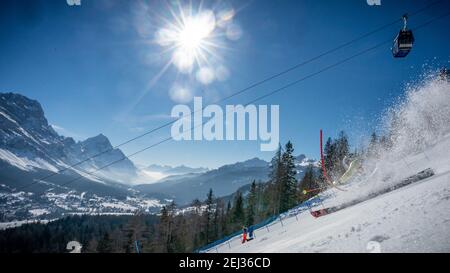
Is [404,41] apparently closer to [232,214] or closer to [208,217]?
[232,214]

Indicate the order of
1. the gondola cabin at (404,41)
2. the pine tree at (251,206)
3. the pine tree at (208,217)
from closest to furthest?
1. the gondola cabin at (404,41)
2. the pine tree at (251,206)
3. the pine tree at (208,217)

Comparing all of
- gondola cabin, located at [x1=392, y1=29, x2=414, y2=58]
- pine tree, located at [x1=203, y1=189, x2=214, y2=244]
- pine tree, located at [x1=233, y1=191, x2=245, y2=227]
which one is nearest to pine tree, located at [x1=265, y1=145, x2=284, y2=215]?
pine tree, located at [x1=233, y1=191, x2=245, y2=227]

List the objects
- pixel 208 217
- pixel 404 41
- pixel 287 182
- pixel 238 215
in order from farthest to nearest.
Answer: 1. pixel 208 217
2. pixel 238 215
3. pixel 287 182
4. pixel 404 41

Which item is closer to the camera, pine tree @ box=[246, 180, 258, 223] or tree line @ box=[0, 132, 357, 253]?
tree line @ box=[0, 132, 357, 253]

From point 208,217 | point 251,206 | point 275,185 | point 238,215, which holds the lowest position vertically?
point 208,217

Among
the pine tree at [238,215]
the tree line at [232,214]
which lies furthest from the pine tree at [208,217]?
the pine tree at [238,215]

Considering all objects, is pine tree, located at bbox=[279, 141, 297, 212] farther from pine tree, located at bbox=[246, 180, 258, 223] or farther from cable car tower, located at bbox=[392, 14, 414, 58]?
cable car tower, located at bbox=[392, 14, 414, 58]

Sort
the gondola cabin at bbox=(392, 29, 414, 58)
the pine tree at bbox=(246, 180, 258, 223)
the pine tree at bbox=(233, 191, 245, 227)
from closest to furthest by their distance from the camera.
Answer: the gondola cabin at bbox=(392, 29, 414, 58)
the pine tree at bbox=(246, 180, 258, 223)
the pine tree at bbox=(233, 191, 245, 227)

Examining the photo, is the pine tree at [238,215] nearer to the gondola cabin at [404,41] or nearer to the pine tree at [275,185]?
the pine tree at [275,185]

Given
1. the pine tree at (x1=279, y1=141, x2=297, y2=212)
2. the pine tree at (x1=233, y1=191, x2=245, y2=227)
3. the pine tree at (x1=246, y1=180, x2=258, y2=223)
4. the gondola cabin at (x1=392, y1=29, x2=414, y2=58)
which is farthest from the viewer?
the pine tree at (x1=233, y1=191, x2=245, y2=227)

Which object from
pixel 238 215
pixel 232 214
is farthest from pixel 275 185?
pixel 232 214
